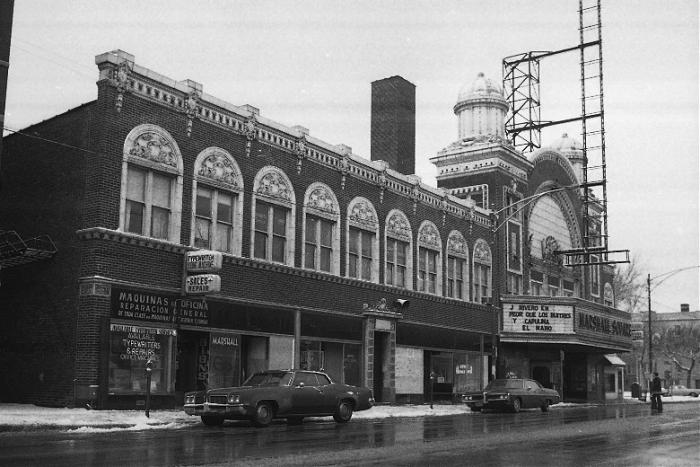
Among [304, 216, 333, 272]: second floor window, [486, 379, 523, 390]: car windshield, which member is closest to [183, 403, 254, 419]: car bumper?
[304, 216, 333, 272]: second floor window

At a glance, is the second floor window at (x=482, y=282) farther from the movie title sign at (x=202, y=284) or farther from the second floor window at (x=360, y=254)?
the movie title sign at (x=202, y=284)

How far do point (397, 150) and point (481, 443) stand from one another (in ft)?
85.4

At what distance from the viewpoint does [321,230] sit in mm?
33125

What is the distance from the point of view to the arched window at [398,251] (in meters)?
37.3

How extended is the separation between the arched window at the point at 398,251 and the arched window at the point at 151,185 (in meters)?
12.7

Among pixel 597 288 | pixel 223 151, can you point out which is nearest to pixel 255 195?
pixel 223 151

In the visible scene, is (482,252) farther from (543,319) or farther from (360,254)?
(360,254)

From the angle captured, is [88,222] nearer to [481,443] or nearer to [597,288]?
[481,443]

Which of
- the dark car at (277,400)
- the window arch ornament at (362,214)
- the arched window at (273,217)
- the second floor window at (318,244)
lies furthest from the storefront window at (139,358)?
the window arch ornament at (362,214)

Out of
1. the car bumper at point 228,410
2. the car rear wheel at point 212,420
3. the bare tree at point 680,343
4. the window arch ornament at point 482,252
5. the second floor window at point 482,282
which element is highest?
the window arch ornament at point 482,252

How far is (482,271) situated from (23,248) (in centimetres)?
2666

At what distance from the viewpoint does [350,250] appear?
114ft

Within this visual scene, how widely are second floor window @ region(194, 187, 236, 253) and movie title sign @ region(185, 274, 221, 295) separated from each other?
1903mm

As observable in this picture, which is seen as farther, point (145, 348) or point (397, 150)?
point (397, 150)
